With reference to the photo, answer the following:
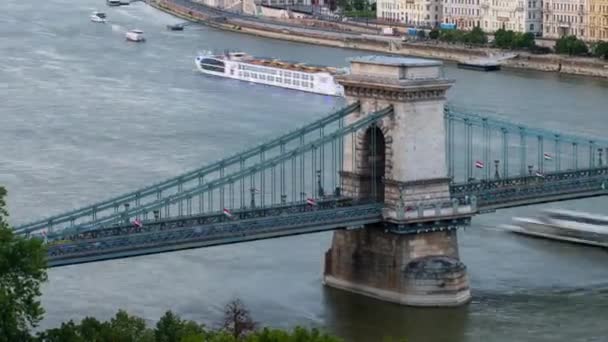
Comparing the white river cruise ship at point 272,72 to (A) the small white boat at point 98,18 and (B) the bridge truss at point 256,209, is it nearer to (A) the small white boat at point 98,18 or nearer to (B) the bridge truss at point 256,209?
(A) the small white boat at point 98,18

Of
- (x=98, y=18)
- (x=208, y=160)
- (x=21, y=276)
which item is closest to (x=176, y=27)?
(x=98, y=18)

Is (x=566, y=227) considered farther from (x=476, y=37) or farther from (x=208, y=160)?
(x=476, y=37)

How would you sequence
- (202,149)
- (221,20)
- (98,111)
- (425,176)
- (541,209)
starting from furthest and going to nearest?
(221,20) < (98,111) < (202,149) < (541,209) < (425,176)

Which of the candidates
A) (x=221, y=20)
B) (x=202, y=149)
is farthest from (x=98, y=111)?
(x=221, y=20)

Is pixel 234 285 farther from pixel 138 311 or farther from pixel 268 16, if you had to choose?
pixel 268 16

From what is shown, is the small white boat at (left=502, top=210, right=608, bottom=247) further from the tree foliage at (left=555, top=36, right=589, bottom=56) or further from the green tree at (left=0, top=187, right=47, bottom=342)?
the tree foliage at (left=555, top=36, right=589, bottom=56)

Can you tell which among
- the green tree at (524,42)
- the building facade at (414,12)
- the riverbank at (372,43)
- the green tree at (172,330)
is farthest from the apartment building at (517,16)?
the green tree at (172,330)

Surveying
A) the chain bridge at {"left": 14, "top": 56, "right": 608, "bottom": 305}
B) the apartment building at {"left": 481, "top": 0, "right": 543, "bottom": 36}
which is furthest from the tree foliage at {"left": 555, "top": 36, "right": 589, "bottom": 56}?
the chain bridge at {"left": 14, "top": 56, "right": 608, "bottom": 305}
